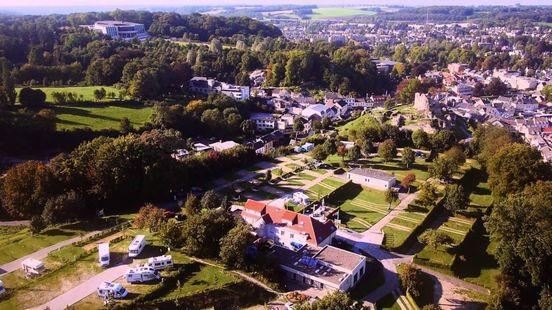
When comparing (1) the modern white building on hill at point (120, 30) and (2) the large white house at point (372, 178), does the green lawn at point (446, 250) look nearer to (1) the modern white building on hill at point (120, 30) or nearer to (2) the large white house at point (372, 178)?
(2) the large white house at point (372, 178)

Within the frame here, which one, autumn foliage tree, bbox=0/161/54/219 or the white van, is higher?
autumn foliage tree, bbox=0/161/54/219

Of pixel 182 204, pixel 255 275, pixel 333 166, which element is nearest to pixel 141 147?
pixel 182 204

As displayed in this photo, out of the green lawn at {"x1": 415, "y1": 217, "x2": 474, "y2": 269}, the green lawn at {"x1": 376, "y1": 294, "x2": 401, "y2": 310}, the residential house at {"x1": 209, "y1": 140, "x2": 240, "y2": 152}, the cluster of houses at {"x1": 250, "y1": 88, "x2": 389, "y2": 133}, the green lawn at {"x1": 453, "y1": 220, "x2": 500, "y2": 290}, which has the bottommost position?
the green lawn at {"x1": 453, "y1": 220, "x2": 500, "y2": 290}

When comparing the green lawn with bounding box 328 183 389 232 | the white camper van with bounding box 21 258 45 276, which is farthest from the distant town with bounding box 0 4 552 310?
the green lawn with bounding box 328 183 389 232

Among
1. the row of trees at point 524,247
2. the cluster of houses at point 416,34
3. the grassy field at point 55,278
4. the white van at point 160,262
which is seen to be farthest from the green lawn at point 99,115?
the cluster of houses at point 416,34

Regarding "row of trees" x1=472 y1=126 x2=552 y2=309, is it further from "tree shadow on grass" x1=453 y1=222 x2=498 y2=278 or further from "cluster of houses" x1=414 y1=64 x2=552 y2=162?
"cluster of houses" x1=414 y1=64 x2=552 y2=162
